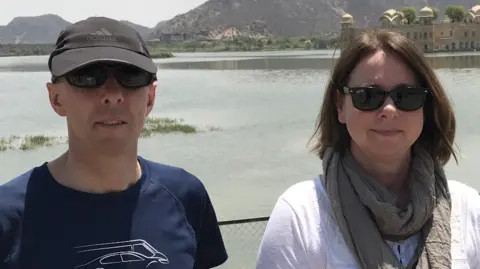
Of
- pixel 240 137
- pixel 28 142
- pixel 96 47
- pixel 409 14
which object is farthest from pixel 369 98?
pixel 409 14

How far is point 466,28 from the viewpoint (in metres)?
92.6

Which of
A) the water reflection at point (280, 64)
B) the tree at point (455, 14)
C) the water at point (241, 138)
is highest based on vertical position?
the tree at point (455, 14)

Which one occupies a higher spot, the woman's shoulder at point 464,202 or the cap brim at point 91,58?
the cap brim at point 91,58

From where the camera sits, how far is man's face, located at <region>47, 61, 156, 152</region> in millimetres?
1805

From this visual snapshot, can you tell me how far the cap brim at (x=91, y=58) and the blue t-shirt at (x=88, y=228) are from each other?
0.33 m

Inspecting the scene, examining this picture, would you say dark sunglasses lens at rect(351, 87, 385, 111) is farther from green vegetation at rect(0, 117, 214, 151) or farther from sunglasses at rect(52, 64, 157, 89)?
green vegetation at rect(0, 117, 214, 151)

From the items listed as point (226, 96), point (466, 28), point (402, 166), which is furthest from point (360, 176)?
point (466, 28)

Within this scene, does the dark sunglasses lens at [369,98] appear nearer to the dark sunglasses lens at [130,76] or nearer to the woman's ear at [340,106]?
the woman's ear at [340,106]

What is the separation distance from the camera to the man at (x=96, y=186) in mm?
1779

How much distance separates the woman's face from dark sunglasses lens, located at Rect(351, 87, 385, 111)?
2cm

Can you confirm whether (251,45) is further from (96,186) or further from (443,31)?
(96,186)

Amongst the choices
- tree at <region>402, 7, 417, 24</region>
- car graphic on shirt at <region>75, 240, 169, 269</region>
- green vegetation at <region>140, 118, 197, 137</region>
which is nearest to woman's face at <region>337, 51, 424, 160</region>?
car graphic on shirt at <region>75, 240, 169, 269</region>

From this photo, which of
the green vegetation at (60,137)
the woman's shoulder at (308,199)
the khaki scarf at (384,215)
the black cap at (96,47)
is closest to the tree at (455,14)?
the green vegetation at (60,137)

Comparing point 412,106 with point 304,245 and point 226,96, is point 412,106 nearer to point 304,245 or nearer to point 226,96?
→ point 304,245
